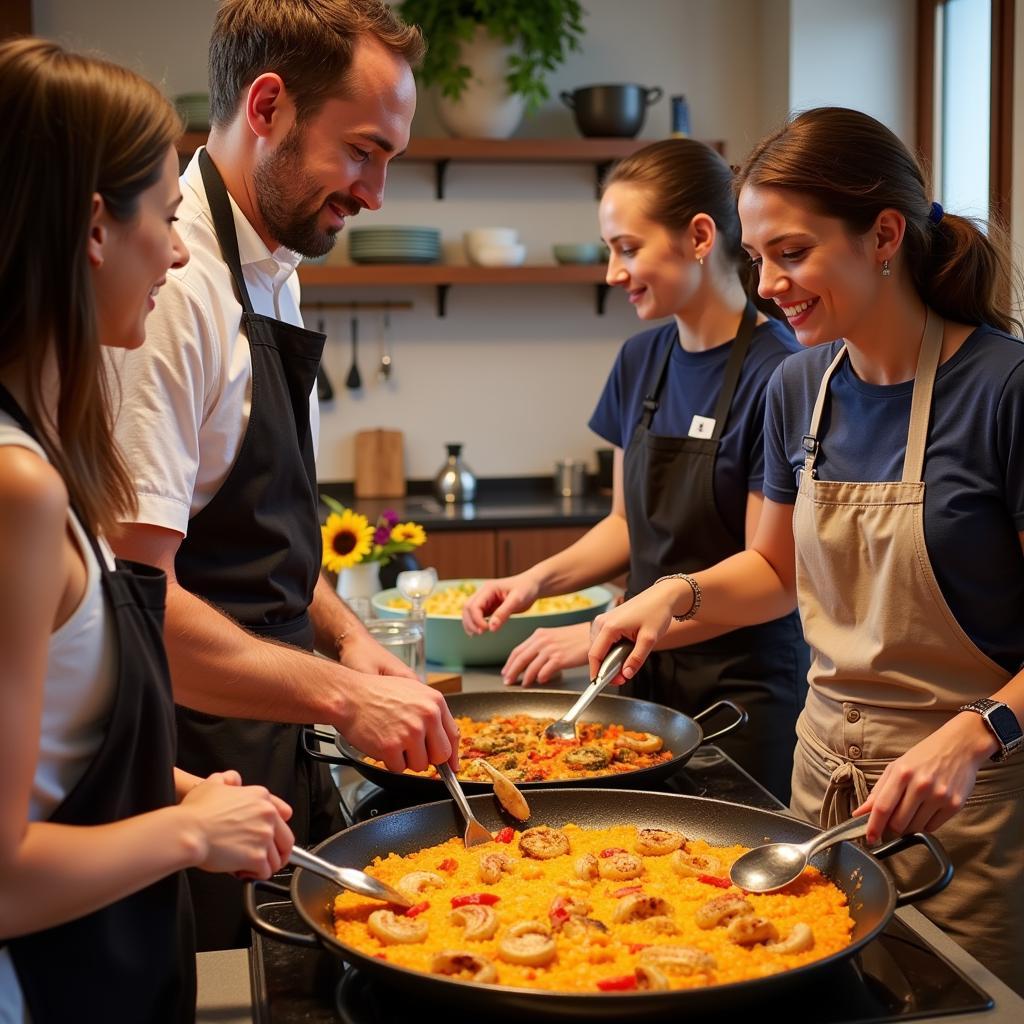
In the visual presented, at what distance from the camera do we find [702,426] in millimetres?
2535

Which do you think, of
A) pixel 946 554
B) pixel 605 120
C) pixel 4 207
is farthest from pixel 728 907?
pixel 605 120

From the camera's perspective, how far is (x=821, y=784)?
73.8 inches

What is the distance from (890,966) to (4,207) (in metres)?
0.99

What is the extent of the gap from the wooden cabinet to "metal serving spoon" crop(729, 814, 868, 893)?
3.52m

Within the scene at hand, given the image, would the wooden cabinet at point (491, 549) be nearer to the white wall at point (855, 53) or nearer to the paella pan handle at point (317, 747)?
the white wall at point (855, 53)

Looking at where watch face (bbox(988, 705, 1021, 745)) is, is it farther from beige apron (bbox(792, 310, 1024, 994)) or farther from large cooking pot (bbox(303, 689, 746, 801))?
large cooking pot (bbox(303, 689, 746, 801))

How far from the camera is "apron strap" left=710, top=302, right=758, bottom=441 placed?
Answer: 2496 mm

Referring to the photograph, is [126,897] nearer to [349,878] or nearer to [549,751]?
[349,878]

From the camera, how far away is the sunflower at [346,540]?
2775 millimetres

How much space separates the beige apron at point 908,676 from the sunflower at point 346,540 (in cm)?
122

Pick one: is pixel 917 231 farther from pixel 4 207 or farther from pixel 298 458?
pixel 4 207

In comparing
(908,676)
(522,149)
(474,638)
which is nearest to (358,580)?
(474,638)

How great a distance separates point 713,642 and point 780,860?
1.14 metres

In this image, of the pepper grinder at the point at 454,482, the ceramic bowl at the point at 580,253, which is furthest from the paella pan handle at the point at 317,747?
the ceramic bowl at the point at 580,253
